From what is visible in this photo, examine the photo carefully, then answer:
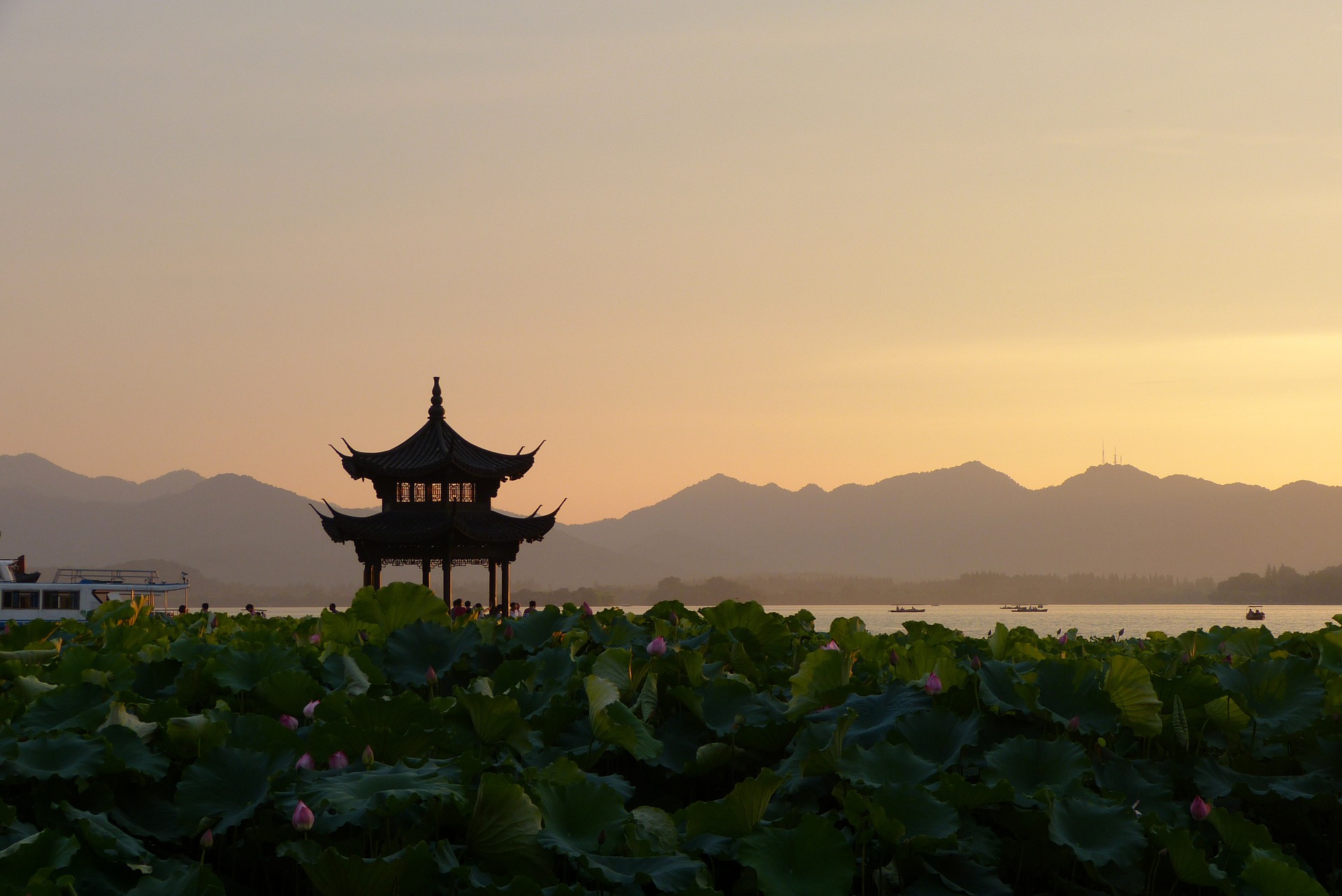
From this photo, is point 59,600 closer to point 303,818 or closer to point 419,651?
point 419,651

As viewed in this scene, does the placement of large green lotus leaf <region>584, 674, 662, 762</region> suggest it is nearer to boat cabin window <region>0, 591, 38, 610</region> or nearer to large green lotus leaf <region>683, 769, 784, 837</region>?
large green lotus leaf <region>683, 769, 784, 837</region>

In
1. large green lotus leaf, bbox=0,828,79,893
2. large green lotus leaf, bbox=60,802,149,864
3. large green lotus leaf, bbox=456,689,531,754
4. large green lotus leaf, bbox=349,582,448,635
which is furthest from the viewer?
large green lotus leaf, bbox=349,582,448,635

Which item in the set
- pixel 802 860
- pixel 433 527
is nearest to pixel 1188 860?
pixel 802 860

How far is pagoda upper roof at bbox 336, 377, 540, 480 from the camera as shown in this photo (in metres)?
30.9

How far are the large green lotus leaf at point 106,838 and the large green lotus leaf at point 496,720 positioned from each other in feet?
3.46

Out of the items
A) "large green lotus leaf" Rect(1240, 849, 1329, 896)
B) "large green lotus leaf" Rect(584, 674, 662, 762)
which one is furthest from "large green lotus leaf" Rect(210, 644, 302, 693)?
"large green lotus leaf" Rect(1240, 849, 1329, 896)

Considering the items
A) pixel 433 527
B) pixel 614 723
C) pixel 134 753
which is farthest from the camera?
pixel 433 527

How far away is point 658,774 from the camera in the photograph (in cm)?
418

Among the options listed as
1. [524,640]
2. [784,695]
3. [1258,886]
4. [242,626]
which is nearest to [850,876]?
[1258,886]

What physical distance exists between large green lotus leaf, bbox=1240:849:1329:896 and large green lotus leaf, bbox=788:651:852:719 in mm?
1404

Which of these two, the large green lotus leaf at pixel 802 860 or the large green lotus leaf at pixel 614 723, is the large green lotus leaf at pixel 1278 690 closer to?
the large green lotus leaf at pixel 802 860

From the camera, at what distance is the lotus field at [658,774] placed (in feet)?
10.3

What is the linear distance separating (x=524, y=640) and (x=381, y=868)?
2.61m

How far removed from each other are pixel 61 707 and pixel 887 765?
9.31 ft
